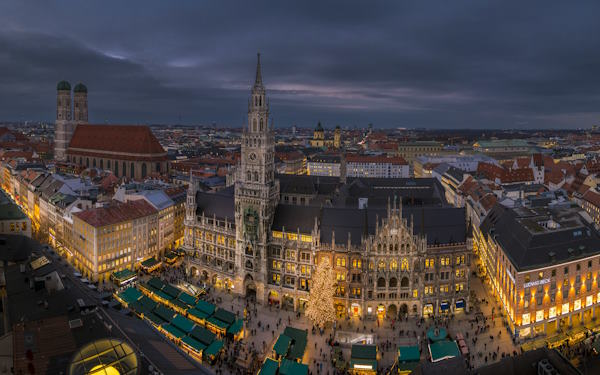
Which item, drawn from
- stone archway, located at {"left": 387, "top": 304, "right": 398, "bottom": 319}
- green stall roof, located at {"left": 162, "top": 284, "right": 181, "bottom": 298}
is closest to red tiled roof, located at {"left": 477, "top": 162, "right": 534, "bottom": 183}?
stone archway, located at {"left": 387, "top": 304, "right": 398, "bottom": 319}

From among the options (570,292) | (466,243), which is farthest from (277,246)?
(570,292)

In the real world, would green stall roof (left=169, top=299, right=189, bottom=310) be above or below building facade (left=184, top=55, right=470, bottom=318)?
below

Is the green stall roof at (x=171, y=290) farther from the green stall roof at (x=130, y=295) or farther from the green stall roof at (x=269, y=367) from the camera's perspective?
the green stall roof at (x=269, y=367)

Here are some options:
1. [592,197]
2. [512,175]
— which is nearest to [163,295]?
[592,197]

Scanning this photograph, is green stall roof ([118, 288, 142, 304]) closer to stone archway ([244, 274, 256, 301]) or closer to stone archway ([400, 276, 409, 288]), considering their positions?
stone archway ([244, 274, 256, 301])

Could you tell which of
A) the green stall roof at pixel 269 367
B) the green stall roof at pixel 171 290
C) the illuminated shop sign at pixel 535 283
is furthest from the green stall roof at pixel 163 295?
the illuminated shop sign at pixel 535 283

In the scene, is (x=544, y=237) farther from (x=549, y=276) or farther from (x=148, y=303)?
(x=148, y=303)
